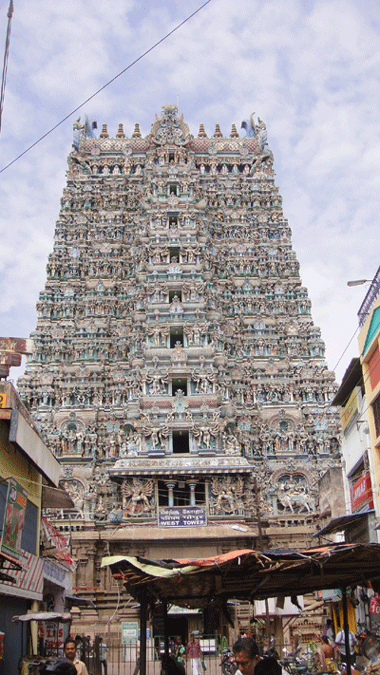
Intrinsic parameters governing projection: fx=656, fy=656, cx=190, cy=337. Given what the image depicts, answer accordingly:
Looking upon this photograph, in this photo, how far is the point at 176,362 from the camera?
151 feet

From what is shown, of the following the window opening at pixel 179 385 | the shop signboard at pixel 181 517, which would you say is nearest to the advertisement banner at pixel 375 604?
the shop signboard at pixel 181 517

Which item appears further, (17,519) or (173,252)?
(173,252)

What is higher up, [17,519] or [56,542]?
[56,542]

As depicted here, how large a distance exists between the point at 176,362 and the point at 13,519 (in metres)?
29.1

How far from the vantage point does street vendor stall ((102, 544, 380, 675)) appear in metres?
9.82

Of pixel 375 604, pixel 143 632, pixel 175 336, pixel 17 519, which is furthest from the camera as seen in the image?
pixel 175 336

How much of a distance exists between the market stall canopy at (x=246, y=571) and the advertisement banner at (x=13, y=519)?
5981 millimetres

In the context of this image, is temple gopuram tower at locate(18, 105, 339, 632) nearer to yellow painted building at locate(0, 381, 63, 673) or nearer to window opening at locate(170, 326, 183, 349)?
window opening at locate(170, 326, 183, 349)

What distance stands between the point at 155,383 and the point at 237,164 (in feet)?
98.1

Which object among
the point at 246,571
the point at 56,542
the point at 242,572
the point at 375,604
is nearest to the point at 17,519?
the point at 242,572

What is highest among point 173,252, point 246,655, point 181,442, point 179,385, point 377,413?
point 173,252

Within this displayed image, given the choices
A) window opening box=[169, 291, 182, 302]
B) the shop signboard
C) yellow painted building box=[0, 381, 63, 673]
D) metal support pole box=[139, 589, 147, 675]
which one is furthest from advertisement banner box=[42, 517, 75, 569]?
window opening box=[169, 291, 182, 302]

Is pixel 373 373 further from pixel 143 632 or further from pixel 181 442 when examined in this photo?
pixel 181 442

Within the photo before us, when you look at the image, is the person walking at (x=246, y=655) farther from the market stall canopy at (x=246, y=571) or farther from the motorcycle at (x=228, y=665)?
the motorcycle at (x=228, y=665)
